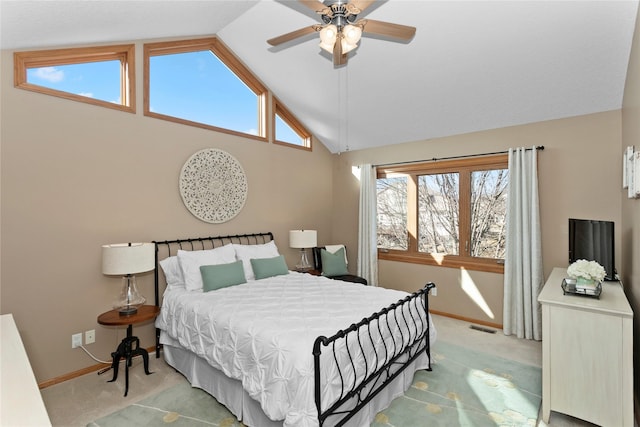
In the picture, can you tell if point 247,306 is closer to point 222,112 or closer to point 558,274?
point 222,112

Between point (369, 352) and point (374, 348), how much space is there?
1.9 inches

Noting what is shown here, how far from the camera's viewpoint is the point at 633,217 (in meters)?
2.62

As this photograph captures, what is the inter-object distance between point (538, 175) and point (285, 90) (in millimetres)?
3518

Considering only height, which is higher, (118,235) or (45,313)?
(118,235)

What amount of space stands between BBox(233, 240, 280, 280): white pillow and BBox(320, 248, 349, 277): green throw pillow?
0.98m

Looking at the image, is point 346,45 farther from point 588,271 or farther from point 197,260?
point 197,260

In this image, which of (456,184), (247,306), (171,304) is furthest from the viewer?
(456,184)

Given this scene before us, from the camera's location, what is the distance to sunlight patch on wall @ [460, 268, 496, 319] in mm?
4266

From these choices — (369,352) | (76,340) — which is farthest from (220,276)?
(369,352)

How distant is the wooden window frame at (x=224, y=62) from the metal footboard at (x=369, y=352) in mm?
3087

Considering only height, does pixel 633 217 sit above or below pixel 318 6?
below

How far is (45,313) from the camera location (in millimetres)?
2822

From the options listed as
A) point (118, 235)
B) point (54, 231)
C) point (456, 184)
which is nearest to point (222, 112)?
point (118, 235)

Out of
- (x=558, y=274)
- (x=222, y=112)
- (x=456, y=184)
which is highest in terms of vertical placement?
(x=222, y=112)
